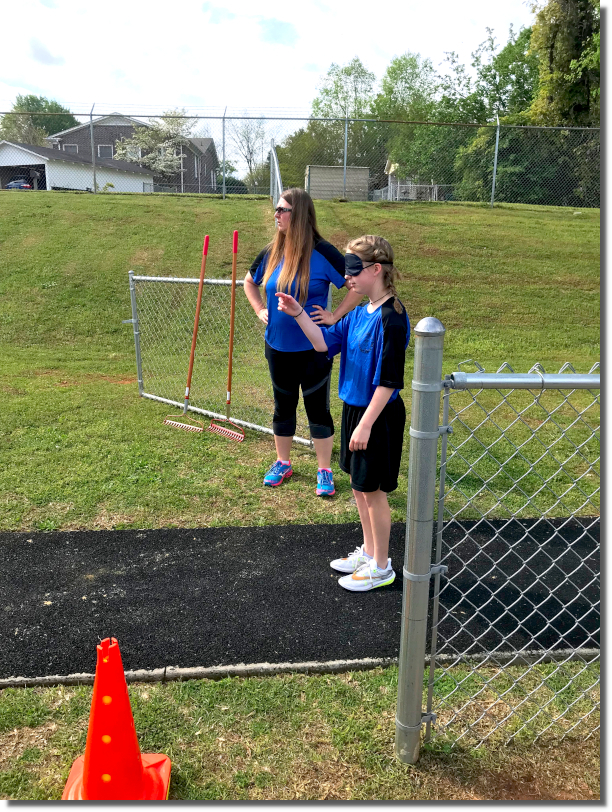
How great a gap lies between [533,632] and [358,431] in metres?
1.31

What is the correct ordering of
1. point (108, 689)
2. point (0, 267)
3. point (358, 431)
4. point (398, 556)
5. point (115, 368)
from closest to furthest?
point (108, 689)
point (358, 431)
point (398, 556)
point (115, 368)
point (0, 267)

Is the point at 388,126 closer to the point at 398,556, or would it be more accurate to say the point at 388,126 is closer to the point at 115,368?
the point at 115,368

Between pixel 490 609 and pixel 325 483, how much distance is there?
65.5 inches

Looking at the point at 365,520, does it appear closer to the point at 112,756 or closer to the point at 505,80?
the point at 112,756

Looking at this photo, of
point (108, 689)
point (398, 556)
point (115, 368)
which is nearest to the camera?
point (108, 689)

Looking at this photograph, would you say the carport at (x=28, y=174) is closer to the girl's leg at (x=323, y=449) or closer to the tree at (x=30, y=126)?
the tree at (x=30, y=126)

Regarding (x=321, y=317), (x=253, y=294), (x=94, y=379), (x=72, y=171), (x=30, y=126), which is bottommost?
(x=94, y=379)

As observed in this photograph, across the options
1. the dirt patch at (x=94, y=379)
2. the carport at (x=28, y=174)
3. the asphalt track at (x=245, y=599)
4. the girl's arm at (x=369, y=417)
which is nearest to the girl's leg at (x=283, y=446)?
the asphalt track at (x=245, y=599)

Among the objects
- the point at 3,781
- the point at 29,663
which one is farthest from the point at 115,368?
the point at 3,781

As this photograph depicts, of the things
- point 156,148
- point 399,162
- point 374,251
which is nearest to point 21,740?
point 374,251

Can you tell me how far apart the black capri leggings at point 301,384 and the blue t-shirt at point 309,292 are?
0.26ft

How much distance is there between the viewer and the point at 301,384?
177 inches

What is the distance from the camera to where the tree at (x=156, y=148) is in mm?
23616

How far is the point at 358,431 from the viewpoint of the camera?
2.84m
